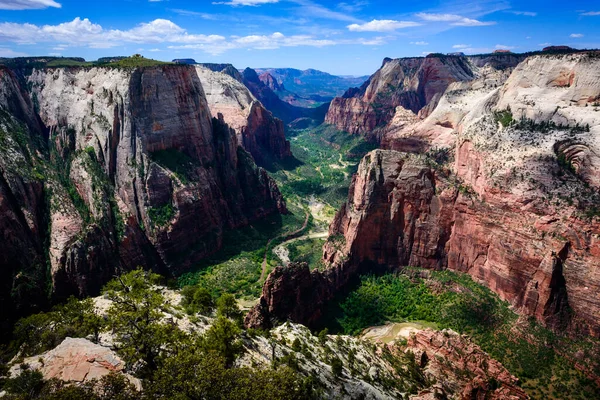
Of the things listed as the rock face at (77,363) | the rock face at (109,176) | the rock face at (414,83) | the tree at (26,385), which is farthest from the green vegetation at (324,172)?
the tree at (26,385)

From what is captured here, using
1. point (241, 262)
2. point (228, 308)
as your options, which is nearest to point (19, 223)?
point (241, 262)

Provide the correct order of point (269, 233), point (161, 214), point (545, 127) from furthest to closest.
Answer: point (269, 233), point (161, 214), point (545, 127)

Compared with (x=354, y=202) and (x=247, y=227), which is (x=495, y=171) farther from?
(x=247, y=227)

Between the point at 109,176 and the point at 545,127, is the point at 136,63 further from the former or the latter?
the point at 545,127

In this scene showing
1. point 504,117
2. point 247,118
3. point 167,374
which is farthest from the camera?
point 247,118

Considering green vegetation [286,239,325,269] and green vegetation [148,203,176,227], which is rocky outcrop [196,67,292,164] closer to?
green vegetation [286,239,325,269]

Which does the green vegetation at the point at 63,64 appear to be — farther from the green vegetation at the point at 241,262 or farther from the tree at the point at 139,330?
the tree at the point at 139,330
